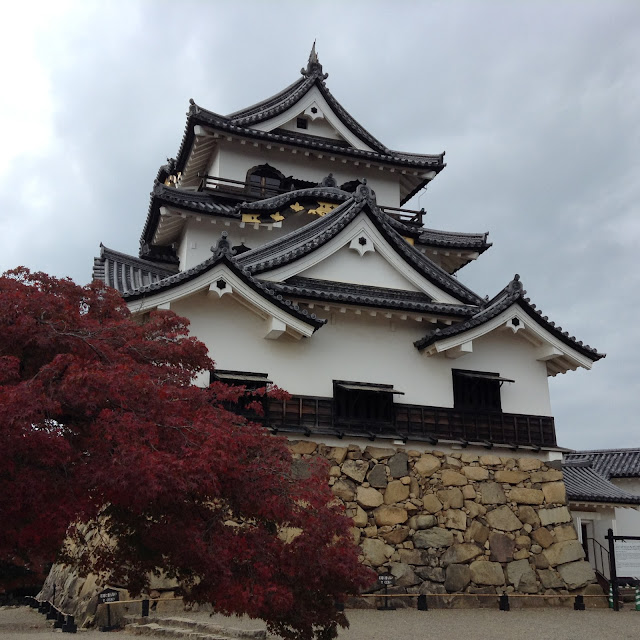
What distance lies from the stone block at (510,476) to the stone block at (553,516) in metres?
0.75

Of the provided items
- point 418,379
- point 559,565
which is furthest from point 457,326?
point 559,565

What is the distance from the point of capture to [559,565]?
13695 mm

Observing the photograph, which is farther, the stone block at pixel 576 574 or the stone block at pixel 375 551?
the stone block at pixel 576 574

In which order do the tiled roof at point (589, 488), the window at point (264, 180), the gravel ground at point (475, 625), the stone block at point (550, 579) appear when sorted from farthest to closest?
1. the window at point (264, 180)
2. the tiled roof at point (589, 488)
3. the stone block at point (550, 579)
4. the gravel ground at point (475, 625)

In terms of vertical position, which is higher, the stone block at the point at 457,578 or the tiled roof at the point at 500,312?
the tiled roof at the point at 500,312

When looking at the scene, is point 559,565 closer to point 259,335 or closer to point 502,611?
point 502,611

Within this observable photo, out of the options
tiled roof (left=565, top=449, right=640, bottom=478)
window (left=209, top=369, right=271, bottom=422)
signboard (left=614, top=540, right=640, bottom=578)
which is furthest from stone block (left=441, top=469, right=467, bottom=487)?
tiled roof (left=565, top=449, right=640, bottom=478)

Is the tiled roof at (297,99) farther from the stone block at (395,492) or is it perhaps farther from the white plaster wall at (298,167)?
the stone block at (395,492)

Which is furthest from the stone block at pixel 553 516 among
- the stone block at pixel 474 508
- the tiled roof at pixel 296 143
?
the tiled roof at pixel 296 143

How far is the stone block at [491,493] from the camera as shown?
45.5 feet

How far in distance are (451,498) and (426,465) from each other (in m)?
0.82

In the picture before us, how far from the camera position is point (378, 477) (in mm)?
13281

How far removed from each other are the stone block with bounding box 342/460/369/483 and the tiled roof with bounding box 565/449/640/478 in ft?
47.9

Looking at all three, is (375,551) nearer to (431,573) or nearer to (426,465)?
(431,573)
